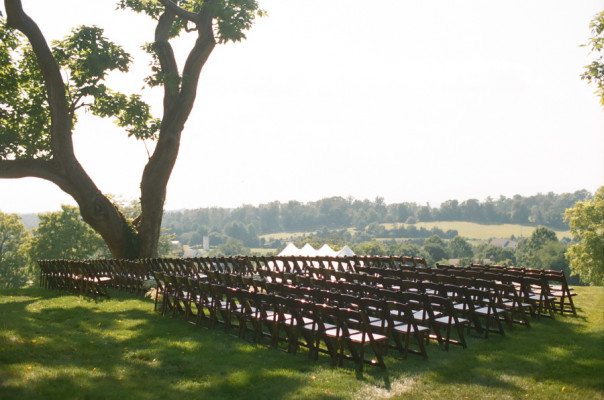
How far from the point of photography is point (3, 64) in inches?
701

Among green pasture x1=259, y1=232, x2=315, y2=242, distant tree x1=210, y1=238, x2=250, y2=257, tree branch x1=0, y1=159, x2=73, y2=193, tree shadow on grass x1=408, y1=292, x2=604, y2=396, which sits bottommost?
distant tree x1=210, y1=238, x2=250, y2=257

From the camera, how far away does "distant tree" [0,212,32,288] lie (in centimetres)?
4512

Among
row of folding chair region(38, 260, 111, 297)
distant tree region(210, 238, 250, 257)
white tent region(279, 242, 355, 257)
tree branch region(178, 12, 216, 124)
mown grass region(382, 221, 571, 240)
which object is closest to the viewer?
row of folding chair region(38, 260, 111, 297)

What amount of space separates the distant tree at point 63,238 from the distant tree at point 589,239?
124 feet

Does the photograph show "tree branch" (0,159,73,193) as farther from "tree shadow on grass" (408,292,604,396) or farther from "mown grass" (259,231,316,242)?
"mown grass" (259,231,316,242)

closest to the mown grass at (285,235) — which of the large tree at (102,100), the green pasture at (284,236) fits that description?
the green pasture at (284,236)

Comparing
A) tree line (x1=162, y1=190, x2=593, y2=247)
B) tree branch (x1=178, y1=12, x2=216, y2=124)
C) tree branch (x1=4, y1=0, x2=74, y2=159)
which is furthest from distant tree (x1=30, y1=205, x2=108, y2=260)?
tree line (x1=162, y1=190, x2=593, y2=247)

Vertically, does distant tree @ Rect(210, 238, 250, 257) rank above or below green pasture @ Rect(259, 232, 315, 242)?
below

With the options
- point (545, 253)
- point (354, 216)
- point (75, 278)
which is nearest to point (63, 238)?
point (75, 278)

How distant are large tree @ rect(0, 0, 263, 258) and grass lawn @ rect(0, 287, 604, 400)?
27.3 feet

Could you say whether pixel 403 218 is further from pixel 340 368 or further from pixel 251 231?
pixel 340 368

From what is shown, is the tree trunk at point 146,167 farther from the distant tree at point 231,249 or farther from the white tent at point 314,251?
the distant tree at point 231,249

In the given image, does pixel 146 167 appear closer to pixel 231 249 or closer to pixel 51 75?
pixel 51 75

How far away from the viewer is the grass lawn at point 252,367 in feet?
17.6
